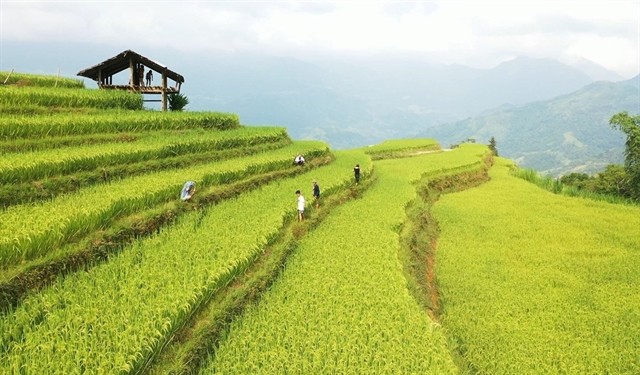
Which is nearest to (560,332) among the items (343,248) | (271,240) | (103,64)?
(343,248)

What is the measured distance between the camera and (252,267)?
10703mm

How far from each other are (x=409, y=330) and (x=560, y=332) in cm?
478

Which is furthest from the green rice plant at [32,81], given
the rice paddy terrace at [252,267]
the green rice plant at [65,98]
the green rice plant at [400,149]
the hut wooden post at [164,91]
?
the green rice plant at [400,149]

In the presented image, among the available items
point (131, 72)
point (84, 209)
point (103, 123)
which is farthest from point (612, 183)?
point (84, 209)

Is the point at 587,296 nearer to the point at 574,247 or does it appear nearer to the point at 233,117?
the point at 574,247

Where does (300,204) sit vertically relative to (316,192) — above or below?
below

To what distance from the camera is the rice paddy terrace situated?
746cm

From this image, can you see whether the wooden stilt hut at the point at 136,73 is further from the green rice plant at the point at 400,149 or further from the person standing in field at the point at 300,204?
the green rice plant at the point at 400,149

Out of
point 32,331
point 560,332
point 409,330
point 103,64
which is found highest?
point 103,64

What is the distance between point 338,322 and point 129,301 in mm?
4042

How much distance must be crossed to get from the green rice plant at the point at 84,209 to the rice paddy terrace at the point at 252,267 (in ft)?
0.16

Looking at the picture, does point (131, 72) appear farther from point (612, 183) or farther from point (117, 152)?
point (612, 183)

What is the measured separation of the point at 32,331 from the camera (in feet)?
22.7

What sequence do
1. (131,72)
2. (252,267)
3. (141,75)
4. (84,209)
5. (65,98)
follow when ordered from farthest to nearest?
(141,75) → (131,72) → (65,98) → (252,267) → (84,209)
